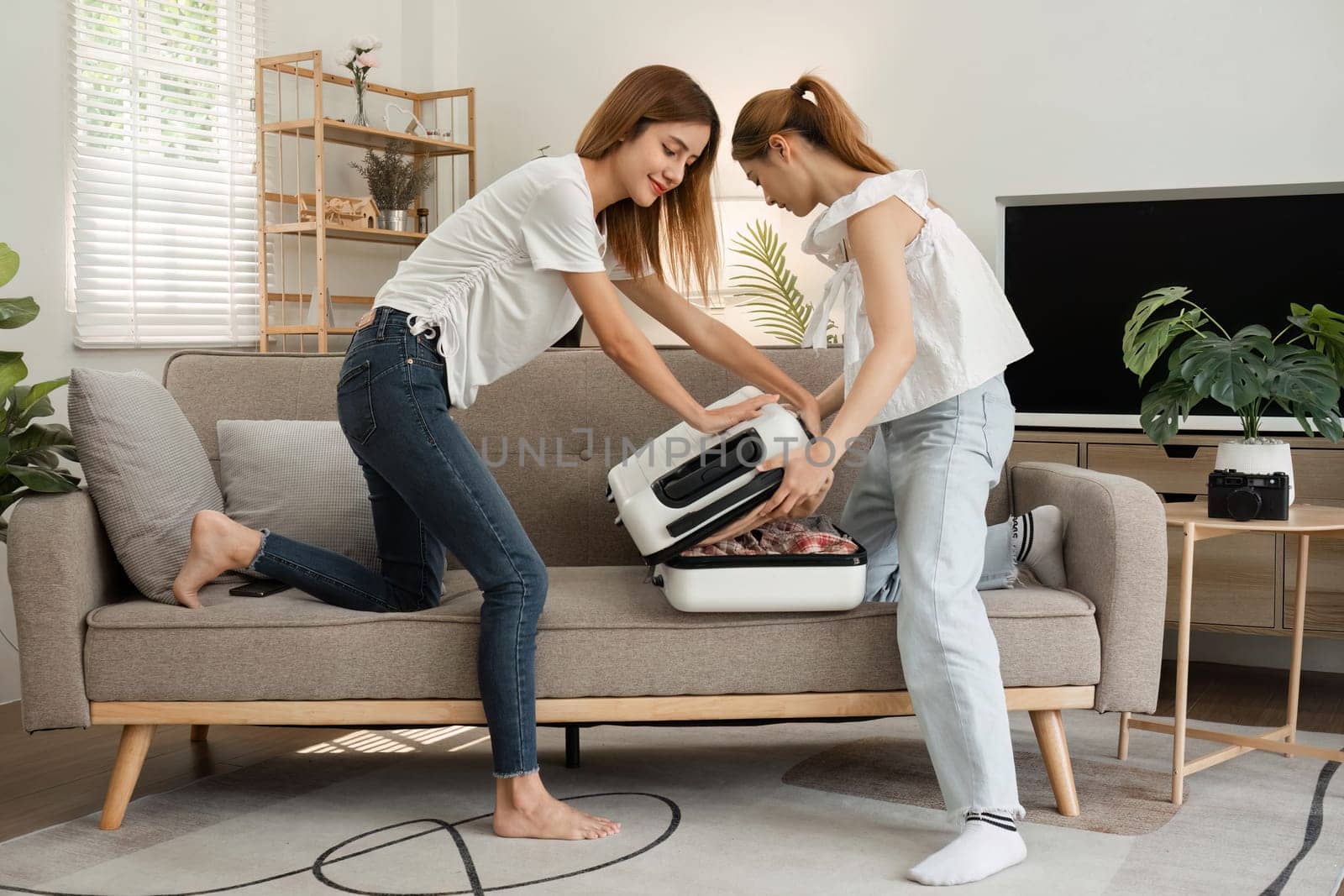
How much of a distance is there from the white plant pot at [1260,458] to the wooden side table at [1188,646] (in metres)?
0.10

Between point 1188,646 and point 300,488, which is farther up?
point 300,488

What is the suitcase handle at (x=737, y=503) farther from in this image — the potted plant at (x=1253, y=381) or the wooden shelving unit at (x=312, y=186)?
the wooden shelving unit at (x=312, y=186)

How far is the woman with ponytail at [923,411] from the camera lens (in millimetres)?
1926

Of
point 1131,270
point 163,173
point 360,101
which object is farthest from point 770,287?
point 163,173

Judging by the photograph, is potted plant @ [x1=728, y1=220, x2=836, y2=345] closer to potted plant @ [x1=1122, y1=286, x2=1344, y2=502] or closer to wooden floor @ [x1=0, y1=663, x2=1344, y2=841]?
potted plant @ [x1=1122, y1=286, x2=1344, y2=502]

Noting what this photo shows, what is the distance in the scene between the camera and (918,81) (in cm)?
396

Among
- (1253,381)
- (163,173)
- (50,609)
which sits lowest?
(50,609)

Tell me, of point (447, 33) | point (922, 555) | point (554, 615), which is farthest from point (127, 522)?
point (447, 33)

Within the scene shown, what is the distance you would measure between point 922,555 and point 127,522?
1.35 meters

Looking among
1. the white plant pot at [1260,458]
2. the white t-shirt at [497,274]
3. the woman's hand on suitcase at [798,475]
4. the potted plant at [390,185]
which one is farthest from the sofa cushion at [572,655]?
the potted plant at [390,185]

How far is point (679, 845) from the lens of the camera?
2.01m

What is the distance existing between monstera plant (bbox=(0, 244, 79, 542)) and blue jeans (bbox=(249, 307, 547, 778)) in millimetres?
930

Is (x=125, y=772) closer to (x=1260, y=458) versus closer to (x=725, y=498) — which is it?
(x=725, y=498)

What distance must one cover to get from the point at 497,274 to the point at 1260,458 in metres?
1.52
